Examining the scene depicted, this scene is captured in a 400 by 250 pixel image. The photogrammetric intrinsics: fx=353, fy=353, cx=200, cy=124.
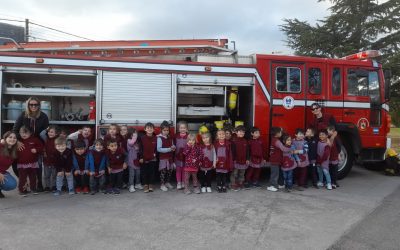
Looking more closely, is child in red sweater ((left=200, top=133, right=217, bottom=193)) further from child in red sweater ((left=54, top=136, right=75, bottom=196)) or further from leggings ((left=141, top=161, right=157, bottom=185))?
child in red sweater ((left=54, top=136, right=75, bottom=196))

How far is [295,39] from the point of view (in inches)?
635

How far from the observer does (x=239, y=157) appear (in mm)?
6852

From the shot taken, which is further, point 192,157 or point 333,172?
point 333,172

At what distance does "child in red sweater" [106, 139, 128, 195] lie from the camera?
21.0 feet

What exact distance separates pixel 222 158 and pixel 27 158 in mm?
3490

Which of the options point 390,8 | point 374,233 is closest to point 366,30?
point 390,8

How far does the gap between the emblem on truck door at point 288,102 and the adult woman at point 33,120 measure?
4.79 metres

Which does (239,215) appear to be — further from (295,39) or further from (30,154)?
(295,39)

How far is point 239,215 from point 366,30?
12.5 m

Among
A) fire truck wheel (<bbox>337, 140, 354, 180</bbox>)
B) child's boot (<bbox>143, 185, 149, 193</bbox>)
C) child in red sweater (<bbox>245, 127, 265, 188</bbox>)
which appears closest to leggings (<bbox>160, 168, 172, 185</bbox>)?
child's boot (<bbox>143, 185, 149, 193</bbox>)

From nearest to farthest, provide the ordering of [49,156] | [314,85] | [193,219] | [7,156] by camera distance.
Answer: [193,219] → [7,156] → [49,156] → [314,85]

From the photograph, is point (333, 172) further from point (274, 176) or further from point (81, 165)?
point (81, 165)

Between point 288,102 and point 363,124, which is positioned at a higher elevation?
point 288,102

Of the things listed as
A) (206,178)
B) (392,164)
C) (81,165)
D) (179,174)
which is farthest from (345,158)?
(81,165)
